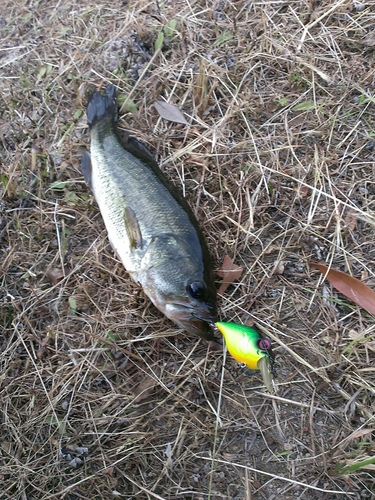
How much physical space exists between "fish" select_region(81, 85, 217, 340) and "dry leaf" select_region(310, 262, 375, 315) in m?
0.83

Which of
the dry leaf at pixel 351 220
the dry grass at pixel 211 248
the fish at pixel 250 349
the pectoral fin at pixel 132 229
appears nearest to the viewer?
the fish at pixel 250 349

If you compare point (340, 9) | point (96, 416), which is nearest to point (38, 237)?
point (96, 416)

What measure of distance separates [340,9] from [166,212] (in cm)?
248

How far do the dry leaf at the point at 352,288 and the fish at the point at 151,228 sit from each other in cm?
83

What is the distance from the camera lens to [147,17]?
4.03 metres

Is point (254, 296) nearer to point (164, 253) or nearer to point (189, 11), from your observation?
point (164, 253)

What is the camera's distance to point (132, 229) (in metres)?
2.92

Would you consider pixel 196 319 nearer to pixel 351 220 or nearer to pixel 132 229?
pixel 132 229

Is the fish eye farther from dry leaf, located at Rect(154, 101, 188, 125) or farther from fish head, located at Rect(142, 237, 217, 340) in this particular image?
dry leaf, located at Rect(154, 101, 188, 125)

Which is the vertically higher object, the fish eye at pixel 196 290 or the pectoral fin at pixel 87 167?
the pectoral fin at pixel 87 167

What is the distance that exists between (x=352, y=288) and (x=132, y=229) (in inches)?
60.5

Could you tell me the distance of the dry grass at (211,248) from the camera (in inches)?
100

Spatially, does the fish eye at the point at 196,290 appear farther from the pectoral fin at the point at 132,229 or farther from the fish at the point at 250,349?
the pectoral fin at the point at 132,229

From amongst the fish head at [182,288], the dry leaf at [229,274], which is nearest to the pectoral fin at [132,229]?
the fish head at [182,288]
